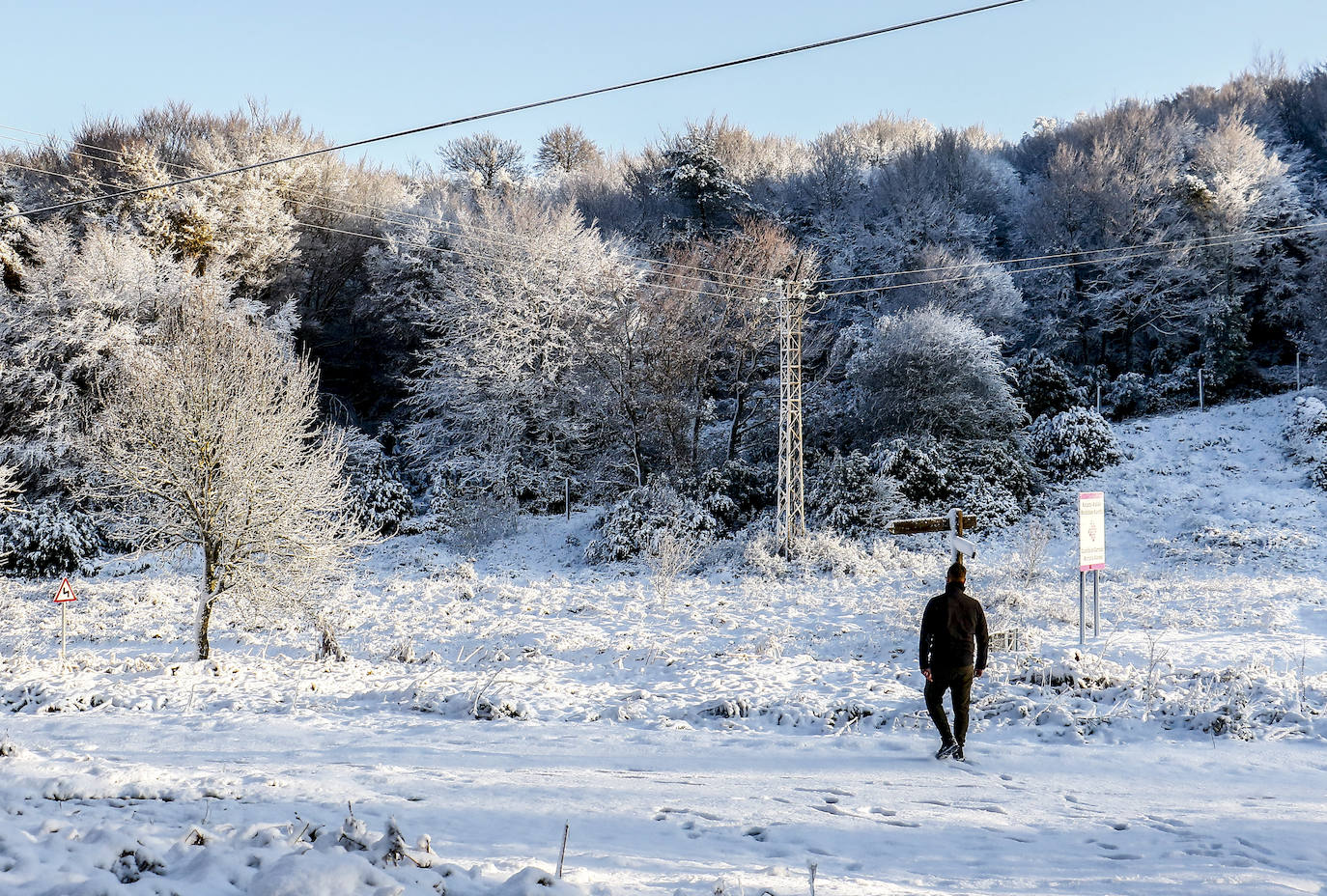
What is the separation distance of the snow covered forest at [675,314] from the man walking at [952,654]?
10.4m

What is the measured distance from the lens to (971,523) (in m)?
13.5

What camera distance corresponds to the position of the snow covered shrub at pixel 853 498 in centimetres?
2097

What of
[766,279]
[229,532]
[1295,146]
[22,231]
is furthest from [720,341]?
[1295,146]

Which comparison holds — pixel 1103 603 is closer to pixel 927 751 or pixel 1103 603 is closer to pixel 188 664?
pixel 927 751

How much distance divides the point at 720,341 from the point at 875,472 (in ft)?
21.7

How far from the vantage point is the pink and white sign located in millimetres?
10391

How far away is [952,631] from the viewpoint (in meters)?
6.09

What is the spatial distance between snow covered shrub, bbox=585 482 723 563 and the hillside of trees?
95 mm

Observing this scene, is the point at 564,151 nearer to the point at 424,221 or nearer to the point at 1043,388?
the point at 424,221

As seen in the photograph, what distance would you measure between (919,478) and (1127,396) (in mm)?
11106

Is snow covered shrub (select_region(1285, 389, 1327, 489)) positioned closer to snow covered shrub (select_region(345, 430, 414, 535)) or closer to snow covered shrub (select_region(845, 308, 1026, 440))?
snow covered shrub (select_region(845, 308, 1026, 440))

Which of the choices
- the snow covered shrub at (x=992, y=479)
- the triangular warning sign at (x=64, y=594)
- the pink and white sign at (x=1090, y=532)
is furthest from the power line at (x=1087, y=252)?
the triangular warning sign at (x=64, y=594)

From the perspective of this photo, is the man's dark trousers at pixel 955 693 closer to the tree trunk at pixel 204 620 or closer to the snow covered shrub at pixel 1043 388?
the tree trunk at pixel 204 620

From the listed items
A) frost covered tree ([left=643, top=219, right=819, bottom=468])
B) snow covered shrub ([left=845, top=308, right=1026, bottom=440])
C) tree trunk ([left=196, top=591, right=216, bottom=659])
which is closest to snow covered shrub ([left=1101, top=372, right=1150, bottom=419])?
snow covered shrub ([left=845, top=308, right=1026, bottom=440])
